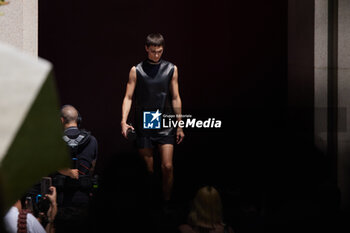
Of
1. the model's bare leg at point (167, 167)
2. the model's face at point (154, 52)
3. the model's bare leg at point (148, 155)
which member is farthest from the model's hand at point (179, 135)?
the model's face at point (154, 52)

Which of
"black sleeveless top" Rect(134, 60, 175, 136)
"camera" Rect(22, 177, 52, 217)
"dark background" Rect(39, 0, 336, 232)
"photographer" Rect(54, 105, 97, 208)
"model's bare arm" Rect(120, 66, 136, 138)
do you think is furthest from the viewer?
"dark background" Rect(39, 0, 336, 232)

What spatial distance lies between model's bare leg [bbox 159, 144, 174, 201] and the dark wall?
52 centimetres

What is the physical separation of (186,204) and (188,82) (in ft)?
6.05

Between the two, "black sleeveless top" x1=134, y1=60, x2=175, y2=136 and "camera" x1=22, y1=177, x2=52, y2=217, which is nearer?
"camera" x1=22, y1=177, x2=52, y2=217

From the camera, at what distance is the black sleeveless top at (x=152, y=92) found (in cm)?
638

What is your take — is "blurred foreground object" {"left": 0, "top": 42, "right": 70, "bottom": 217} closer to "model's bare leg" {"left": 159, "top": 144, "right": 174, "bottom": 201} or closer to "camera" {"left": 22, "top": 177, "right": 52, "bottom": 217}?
"camera" {"left": 22, "top": 177, "right": 52, "bottom": 217}

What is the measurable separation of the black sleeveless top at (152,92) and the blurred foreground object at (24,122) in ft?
16.7

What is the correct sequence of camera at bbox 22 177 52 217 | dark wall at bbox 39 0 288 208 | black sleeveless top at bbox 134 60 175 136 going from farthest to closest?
dark wall at bbox 39 0 288 208
black sleeveless top at bbox 134 60 175 136
camera at bbox 22 177 52 217

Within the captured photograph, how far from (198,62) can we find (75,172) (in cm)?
254

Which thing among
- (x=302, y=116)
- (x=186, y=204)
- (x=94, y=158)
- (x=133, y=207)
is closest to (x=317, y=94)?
(x=302, y=116)

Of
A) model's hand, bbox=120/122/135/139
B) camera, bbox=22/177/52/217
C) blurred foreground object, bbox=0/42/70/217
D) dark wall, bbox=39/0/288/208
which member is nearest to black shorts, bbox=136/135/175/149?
model's hand, bbox=120/122/135/139

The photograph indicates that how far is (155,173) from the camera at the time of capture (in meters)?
6.52

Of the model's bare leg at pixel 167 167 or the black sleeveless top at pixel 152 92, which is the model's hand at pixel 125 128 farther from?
the model's bare leg at pixel 167 167

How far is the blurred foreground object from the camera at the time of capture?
46.6 inches
